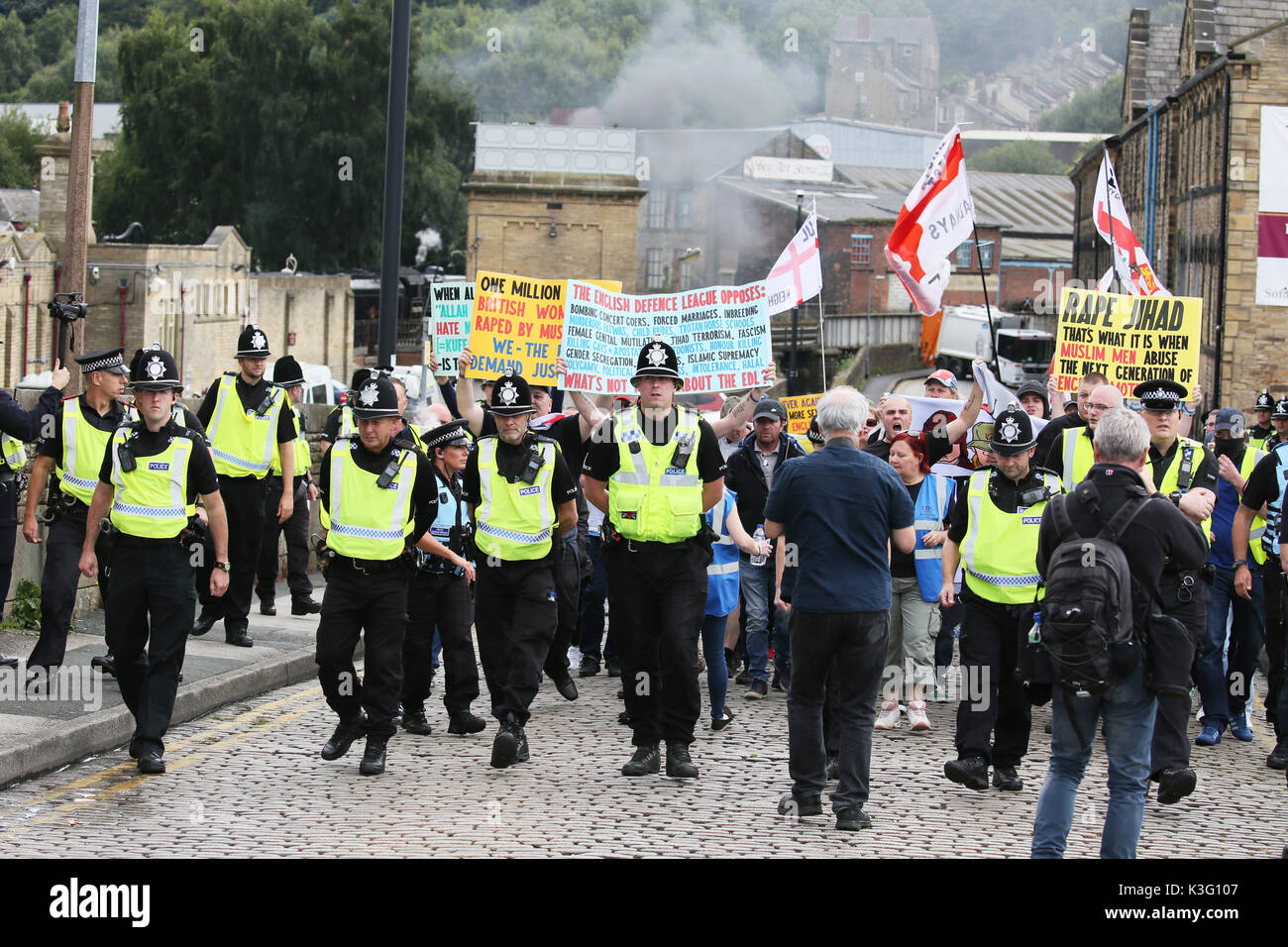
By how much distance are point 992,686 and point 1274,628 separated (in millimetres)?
2436

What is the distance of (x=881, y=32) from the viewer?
153 meters

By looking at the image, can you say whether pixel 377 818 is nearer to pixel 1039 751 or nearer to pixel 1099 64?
pixel 1039 751

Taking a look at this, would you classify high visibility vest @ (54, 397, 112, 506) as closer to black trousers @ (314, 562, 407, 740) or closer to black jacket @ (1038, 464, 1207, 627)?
black trousers @ (314, 562, 407, 740)

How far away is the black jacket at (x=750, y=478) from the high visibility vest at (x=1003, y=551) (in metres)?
2.40

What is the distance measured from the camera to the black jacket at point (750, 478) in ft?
34.2

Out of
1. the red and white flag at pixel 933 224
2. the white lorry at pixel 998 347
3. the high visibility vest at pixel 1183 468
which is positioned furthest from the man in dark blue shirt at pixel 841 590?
the white lorry at pixel 998 347

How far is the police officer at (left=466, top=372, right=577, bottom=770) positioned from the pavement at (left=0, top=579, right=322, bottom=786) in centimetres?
207

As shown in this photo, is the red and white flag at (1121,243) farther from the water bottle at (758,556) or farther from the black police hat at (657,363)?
the black police hat at (657,363)

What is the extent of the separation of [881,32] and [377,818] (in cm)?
15362

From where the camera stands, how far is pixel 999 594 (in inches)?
317

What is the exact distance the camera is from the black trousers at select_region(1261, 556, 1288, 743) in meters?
9.41

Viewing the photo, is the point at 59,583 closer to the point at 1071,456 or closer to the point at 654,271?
the point at 1071,456

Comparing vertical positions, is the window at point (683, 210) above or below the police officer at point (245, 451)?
above

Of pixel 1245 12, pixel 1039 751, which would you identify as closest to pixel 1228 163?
pixel 1245 12
